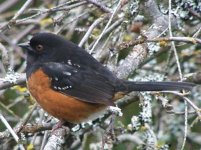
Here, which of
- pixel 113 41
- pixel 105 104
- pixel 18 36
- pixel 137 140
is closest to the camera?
pixel 105 104

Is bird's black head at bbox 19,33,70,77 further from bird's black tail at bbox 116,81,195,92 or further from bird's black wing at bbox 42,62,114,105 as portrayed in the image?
bird's black tail at bbox 116,81,195,92

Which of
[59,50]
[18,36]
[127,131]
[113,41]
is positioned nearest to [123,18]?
[113,41]

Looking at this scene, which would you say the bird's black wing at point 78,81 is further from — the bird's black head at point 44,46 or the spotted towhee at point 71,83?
the bird's black head at point 44,46

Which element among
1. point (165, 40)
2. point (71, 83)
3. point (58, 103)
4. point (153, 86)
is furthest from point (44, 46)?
point (165, 40)

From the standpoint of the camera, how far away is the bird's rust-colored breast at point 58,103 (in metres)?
3.65

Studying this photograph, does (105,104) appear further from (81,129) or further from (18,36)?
(18,36)

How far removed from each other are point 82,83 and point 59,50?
28cm

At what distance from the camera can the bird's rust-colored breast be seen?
12.0ft

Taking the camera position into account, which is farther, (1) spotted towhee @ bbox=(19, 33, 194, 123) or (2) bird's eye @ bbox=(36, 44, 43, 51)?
(2) bird's eye @ bbox=(36, 44, 43, 51)

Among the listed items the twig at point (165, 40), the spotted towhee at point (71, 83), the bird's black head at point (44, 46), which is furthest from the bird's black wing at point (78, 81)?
the twig at point (165, 40)

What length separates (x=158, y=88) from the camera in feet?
11.5

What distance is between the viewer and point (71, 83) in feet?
12.4

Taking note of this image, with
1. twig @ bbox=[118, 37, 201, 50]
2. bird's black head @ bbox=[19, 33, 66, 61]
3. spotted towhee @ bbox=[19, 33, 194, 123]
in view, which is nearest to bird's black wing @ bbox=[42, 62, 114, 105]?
spotted towhee @ bbox=[19, 33, 194, 123]

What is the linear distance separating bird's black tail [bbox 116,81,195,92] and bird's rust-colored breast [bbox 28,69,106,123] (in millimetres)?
234
